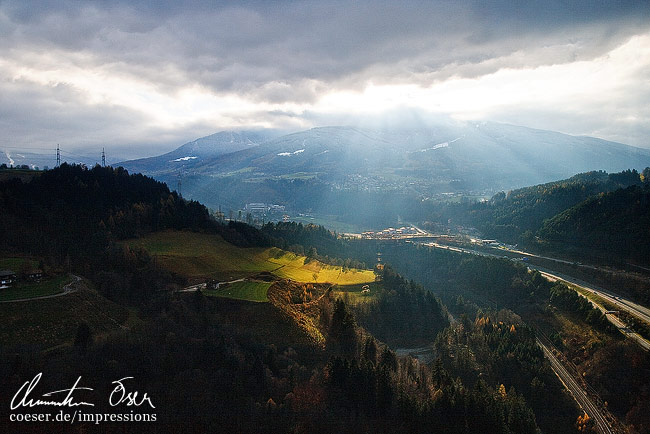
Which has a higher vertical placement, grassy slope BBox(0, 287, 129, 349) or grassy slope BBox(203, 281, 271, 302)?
grassy slope BBox(0, 287, 129, 349)

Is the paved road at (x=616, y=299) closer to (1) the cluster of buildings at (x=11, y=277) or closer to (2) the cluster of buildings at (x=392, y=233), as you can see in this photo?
(2) the cluster of buildings at (x=392, y=233)

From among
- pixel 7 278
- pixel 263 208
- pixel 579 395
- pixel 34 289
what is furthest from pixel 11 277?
pixel 263 208

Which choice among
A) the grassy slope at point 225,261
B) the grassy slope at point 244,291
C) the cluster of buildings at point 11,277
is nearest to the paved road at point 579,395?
the grassy slope at point 225,261

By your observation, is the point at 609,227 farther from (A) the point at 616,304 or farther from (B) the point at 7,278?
(B) the point at 7,278

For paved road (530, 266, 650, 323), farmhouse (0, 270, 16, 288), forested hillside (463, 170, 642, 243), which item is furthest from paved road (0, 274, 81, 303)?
forested hillside (463, 170, 642, 243)

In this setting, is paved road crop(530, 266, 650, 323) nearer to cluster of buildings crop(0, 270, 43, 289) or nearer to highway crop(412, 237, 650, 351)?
highway crop(412, 237, 650, 351)

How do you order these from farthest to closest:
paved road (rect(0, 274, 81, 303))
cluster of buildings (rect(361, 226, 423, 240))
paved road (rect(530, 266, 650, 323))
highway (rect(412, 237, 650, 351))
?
cluster of buildings (rect(361, 226, 423, 240)) < paved road (rect(530, 266, 650, 323)) < highway (rect(412, 237, 650, 351)) < paved road (rect(0, 274, 81, 303))
